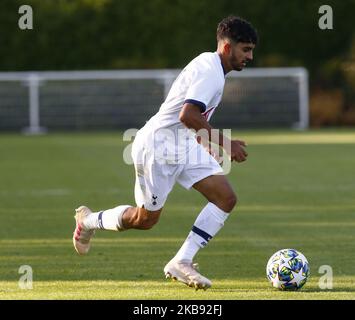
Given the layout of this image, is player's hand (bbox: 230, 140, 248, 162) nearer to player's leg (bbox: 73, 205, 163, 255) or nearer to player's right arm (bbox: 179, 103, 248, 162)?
player's right arm (bbox: 179, 103, 248, 162)

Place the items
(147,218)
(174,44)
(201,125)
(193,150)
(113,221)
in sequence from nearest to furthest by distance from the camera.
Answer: (201,125) < (193,150) < (147,218) < (113,221) < (174,44)

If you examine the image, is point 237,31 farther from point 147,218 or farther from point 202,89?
point 147,218

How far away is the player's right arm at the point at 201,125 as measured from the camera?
29.5 ft

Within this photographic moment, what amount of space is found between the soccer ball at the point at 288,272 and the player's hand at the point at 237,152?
0.86 metres

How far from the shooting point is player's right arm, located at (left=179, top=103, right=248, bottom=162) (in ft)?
29.5

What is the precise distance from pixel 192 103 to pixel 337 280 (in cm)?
186

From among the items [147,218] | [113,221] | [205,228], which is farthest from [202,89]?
[113,221]

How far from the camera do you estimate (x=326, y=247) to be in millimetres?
11633

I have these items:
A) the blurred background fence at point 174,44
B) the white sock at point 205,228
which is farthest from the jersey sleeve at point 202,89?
the blurred background fence at point 174,44

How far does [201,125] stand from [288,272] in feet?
4.32

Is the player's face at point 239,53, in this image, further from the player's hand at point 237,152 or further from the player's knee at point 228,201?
the player's knee at point 228,201

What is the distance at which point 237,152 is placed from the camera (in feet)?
29.5

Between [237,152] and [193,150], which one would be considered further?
[193,150]

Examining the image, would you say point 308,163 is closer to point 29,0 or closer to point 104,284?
point 104,284
